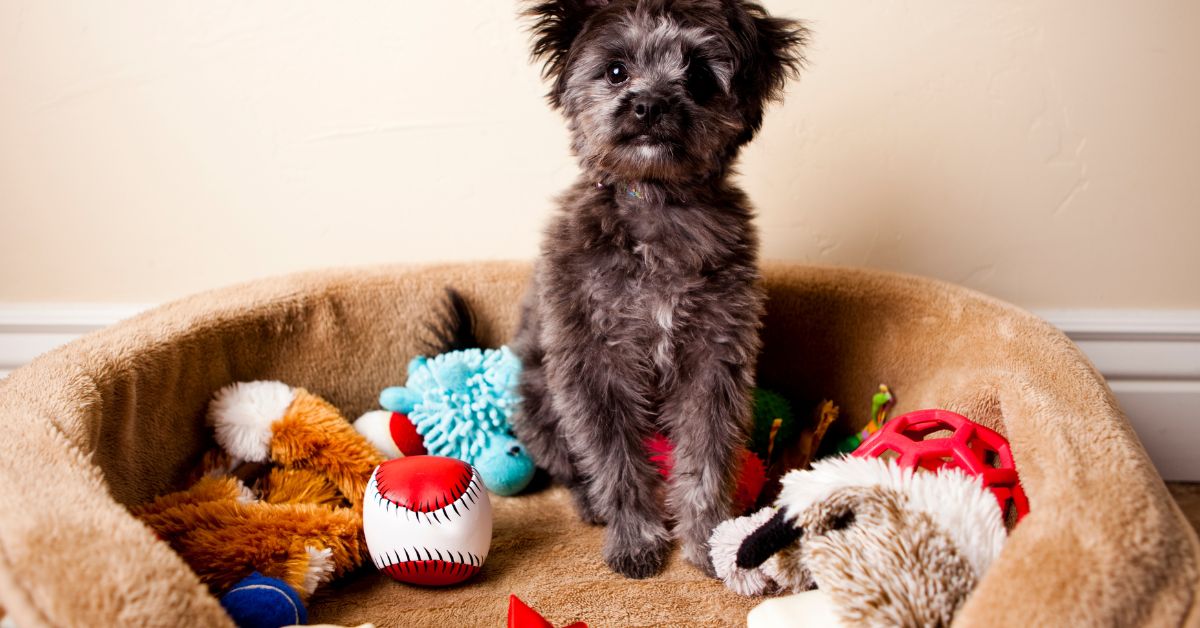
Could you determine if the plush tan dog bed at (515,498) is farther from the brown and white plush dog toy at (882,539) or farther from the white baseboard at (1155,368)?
the white baseboard at (1155,368)

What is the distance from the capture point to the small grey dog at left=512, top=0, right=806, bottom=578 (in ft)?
4.57

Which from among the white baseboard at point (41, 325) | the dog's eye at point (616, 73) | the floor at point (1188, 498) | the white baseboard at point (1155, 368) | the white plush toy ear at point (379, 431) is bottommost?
the floor at point (1188, 498)

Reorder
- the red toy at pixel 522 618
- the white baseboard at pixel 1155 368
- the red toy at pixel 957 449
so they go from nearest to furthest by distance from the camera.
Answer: the red toy at pixel 522 618, the red toy at pixel 957 449, the white baseboard at pixel 1155 368

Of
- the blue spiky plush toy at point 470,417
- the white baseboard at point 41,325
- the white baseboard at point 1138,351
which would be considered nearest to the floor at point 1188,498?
the white baseboard at point 1138,351

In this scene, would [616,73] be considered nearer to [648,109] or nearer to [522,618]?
[648,109]

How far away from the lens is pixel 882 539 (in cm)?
104

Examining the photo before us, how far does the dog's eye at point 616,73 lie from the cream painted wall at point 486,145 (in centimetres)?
A: 69

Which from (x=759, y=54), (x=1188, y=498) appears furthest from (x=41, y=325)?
(x=1188, y=498)

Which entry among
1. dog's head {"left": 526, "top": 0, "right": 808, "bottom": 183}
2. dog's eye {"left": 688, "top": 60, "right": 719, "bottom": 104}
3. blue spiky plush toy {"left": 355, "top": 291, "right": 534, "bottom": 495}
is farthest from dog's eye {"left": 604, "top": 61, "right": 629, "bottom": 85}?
blue spiky plush toy {"left": 355, "top": 291, "right": 534, "bottom": 495}

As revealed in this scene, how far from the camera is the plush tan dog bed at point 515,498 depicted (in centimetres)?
90

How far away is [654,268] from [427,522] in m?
0.59

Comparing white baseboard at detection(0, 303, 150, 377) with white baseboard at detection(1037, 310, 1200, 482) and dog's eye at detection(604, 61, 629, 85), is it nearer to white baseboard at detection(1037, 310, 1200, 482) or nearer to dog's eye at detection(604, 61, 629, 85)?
dog's eye at detection(604, 61, 629, 85)

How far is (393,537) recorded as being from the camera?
4.32 feet

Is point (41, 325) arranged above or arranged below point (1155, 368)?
above
